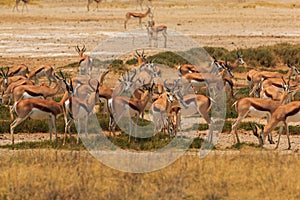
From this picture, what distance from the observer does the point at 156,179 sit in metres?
9.36

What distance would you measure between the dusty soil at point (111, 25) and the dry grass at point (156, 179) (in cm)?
1391

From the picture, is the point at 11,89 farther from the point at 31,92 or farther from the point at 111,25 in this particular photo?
the point at 111,25

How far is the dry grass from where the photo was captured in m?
8.67

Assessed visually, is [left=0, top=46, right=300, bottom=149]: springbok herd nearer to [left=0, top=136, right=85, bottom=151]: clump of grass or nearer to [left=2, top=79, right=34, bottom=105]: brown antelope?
[left=2, top=79, right=34, bottom=105]: brown antelope

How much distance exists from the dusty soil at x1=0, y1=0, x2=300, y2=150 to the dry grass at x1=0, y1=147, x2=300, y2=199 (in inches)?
548

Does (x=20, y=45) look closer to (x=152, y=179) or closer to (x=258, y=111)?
(x=258, y=111)

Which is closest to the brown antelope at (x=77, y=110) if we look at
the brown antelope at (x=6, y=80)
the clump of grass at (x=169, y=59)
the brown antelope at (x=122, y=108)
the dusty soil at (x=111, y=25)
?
the brown antelope at (x=122, y=108)

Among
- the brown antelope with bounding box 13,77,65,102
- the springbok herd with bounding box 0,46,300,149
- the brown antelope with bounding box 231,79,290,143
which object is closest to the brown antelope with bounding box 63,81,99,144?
the springbok herd with bounding box 0,46,300,149

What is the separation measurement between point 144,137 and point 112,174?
4059mm

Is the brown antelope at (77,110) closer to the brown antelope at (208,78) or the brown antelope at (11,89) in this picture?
the brown antelope at (11,89)

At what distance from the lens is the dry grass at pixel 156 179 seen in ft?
28.5

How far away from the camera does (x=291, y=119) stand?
12.8m

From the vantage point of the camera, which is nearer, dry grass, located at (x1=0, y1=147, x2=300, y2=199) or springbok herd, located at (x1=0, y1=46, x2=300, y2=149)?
dry grass, located at (x1=0, y1=147, x2=300, y2=199)

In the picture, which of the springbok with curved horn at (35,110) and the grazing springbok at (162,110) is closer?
the springbok with curved horn at (35,110)
